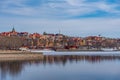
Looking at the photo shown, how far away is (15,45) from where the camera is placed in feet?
416

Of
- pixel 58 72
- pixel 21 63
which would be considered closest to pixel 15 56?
pixel 21 63

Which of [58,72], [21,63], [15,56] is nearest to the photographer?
[58,72]

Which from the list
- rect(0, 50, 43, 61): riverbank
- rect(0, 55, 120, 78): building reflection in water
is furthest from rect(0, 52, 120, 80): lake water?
rect(0, 50, 43, 61): riverbank

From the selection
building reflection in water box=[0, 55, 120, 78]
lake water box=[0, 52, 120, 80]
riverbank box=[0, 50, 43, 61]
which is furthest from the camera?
riverbank box=[0, 50, 43, 61]

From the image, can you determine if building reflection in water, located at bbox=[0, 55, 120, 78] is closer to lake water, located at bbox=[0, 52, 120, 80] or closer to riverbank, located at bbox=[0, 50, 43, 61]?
lake water, located at bbox=[0, 52, 120, 80]

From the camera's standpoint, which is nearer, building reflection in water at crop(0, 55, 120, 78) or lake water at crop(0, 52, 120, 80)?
lake water at crop(0, 52, 120, 80)

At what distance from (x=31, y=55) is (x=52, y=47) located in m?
115

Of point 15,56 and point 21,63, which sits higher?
point 15,56

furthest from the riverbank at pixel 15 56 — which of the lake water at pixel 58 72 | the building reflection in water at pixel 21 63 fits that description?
the lake water at pixel 58 72

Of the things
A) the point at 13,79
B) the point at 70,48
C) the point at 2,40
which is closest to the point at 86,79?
the point at 13,79

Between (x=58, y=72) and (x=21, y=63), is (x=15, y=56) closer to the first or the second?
(x=21, y=63)

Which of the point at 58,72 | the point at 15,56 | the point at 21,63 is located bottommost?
the point at 21,63

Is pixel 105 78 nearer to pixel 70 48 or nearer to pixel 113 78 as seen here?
pixel 113 78

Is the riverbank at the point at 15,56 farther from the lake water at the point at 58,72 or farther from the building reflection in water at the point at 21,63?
the lake water at the point at 58,72
